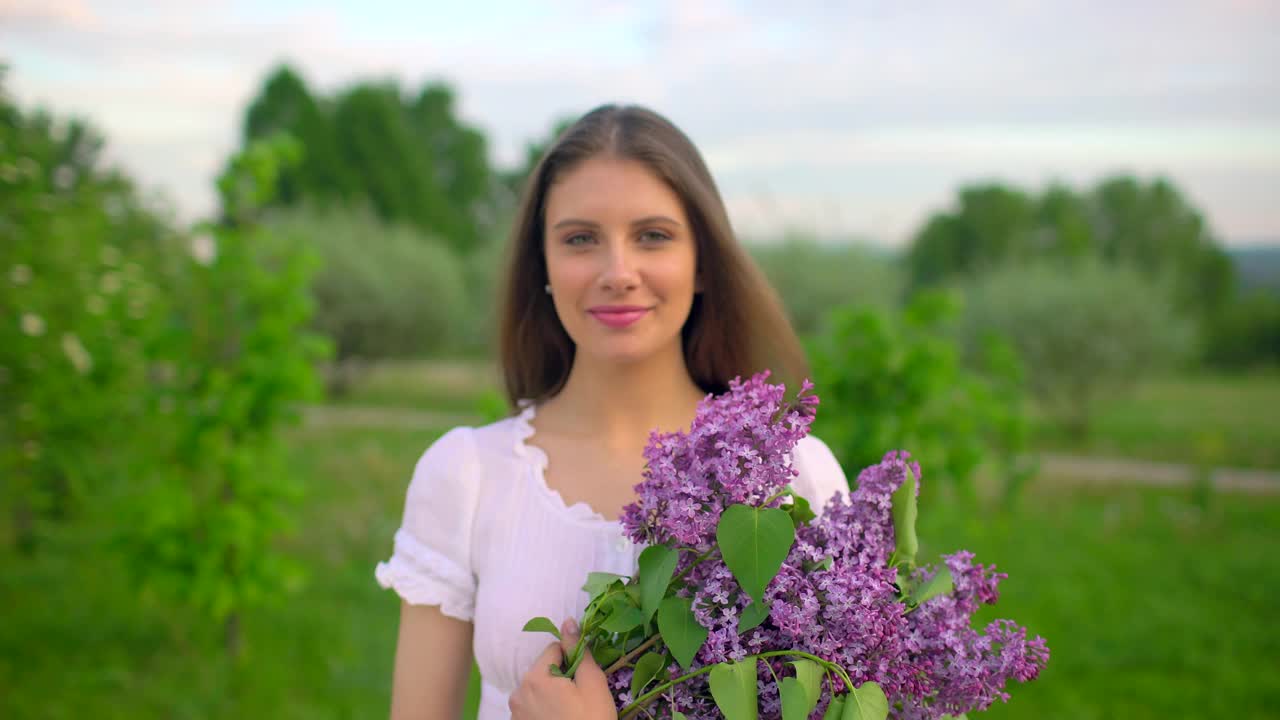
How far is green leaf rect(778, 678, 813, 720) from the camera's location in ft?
3.72

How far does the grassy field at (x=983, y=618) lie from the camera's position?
4.89 m

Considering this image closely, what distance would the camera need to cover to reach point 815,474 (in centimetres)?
180

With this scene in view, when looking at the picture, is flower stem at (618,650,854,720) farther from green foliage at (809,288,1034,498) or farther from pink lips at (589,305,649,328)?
green foliage at (809,288,1034,498)

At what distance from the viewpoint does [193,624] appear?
5.91m

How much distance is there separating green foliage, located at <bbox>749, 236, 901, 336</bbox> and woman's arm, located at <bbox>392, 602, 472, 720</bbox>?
16.0m

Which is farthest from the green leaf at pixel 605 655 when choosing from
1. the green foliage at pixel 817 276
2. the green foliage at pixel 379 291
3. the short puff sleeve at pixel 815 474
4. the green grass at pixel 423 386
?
the green foliage at pixel 379 291

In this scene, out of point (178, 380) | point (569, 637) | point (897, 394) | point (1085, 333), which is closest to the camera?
point (569, 637)

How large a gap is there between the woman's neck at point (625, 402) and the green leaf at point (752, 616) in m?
0.72

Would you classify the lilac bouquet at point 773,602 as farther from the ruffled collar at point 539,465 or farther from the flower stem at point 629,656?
the ruffled collar at point 539,465

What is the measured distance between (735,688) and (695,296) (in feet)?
3.35

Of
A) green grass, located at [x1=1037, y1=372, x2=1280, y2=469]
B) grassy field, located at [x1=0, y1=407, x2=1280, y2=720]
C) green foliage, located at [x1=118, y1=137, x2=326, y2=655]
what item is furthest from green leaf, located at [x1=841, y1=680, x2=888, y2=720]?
green grass, located at [x1=1037, y1=372, x2=1280, y2=469]

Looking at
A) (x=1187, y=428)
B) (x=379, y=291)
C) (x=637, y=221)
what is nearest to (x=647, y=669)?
(x=637, y=221)

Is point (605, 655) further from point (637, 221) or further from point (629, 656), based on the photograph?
point (637, 221)

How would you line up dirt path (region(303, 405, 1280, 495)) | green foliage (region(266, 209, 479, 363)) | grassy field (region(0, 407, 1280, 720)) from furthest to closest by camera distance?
green foliage (region(266, 209, 479, 363)), dirt path (region(303, 405, 1280, 495)), grassy field (region(0, 407, 1280, 720))
